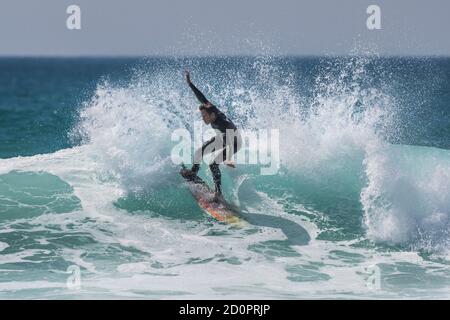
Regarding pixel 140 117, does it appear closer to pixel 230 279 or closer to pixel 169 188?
pixel 169 188

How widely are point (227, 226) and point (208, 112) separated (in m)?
1.99

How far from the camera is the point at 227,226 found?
10664mm

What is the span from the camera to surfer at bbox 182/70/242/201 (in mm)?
10688

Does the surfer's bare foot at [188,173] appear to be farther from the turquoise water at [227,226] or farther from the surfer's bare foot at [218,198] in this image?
the surfer's bare foot at [218,198]

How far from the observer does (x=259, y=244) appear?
10.0 m

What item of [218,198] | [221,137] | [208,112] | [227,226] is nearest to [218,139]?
[221,137]

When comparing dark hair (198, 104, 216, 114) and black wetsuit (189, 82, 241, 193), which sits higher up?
dark hair (198, 104, 216, 114)

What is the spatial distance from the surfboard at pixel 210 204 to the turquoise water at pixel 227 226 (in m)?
0.17

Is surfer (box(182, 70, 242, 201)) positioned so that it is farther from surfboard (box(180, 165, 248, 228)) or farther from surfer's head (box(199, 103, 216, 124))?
surfboard (box(180, 165, 248, 228))

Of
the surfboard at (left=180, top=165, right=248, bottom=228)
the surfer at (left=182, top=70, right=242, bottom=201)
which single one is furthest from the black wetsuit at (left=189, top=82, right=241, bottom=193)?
the surfboard at (left=180, top=165, right=248, bottom=228)

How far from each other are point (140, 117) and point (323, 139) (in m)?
4.01

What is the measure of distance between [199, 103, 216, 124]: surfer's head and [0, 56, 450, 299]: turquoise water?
5.72 ft
